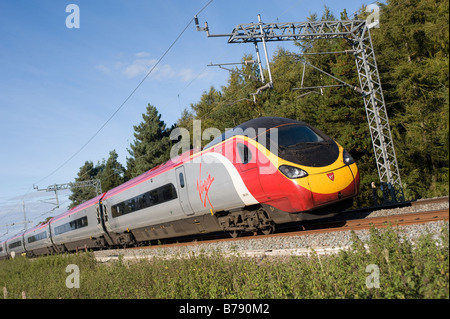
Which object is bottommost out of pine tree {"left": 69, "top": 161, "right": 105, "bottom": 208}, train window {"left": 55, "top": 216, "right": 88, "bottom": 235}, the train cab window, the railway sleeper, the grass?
the grass

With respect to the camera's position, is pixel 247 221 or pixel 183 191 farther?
pixel 183 191

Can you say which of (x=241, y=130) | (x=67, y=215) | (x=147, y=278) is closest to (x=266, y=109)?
(x=67, y=215)

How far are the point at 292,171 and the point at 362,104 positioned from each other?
16127mm

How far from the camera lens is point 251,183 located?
9.77 meters

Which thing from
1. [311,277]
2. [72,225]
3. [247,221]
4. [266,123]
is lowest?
[311,277]

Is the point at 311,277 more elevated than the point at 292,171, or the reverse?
the point at 292,171

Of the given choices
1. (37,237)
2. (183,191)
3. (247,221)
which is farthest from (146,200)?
(37,237)

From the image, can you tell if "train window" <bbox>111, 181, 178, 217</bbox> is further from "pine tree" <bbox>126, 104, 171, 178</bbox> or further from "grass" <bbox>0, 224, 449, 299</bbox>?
"pine tree" <bbox>126, 104, 171, 178</bbox>

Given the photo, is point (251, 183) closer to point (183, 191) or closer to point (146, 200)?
point (183, 191)

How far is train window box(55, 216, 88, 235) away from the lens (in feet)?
74.6

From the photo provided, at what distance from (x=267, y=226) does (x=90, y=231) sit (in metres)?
14.5

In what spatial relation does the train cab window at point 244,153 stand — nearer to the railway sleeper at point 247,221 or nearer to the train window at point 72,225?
the railway sleeper at point 247,221

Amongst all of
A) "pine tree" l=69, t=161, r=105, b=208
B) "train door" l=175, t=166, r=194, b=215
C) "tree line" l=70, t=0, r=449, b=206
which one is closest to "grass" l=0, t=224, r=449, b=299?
"tree line" l=70, t=0, r=449, b=206

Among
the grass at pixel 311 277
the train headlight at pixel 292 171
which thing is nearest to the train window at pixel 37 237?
the grass at pixel 311 277
